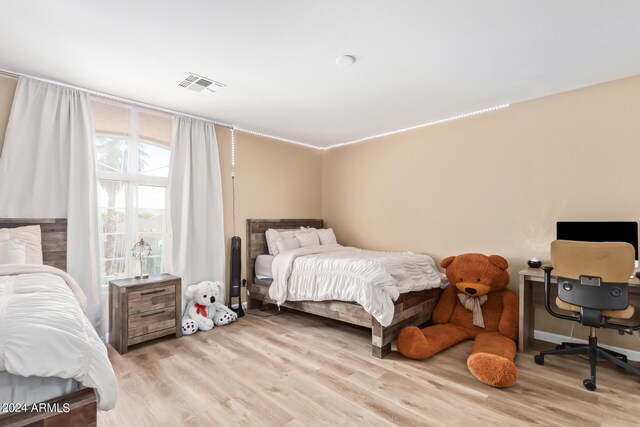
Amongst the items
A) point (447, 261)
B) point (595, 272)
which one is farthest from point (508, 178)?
point (595, 272)

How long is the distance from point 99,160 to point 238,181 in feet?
5.08

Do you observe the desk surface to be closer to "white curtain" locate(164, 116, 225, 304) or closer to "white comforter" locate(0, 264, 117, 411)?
→ "white comforter" locate(0, 264, 117, 411)

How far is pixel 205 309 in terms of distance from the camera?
348 cm

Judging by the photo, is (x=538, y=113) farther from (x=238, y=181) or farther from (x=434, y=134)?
(x=238, y=181)

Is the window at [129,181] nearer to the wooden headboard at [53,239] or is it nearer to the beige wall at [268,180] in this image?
the wooden headboard at [53,239]

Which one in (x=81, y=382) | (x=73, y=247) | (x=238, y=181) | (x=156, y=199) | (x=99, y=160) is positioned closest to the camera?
(x=81, y=382)

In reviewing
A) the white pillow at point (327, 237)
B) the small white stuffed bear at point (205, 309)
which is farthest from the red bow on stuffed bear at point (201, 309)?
the white pillow at point (327, 237)

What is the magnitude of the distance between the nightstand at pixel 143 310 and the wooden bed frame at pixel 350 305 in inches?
45.2

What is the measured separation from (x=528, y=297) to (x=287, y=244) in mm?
2670

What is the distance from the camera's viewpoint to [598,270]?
7.26 feet

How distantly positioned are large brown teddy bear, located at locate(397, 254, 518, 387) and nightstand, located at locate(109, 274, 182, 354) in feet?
7.19

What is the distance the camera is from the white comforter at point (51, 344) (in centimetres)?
113

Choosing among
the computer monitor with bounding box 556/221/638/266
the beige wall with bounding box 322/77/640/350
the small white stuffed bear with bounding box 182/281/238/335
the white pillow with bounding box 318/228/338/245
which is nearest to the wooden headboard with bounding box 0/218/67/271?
the small white stuffed bear with bounding box 182/281/238/335

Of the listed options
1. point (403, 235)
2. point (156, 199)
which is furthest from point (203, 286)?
point (403, 235)
